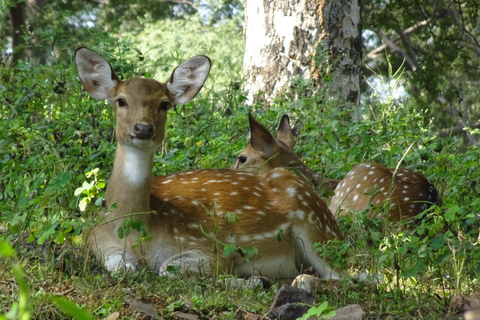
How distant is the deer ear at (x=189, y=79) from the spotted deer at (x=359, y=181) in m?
0.76

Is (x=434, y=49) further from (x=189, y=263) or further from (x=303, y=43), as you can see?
(x=189, y=263)

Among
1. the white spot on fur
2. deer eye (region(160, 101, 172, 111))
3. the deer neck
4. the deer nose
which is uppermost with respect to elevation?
deer eye (region(160, 101, 172, 111))

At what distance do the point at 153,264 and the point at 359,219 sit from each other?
4.83 feet

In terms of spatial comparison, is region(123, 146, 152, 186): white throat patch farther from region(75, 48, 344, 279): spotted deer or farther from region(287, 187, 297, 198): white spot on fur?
region(287, 187, 297, 198): white spot on fur

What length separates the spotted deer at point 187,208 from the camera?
474cm

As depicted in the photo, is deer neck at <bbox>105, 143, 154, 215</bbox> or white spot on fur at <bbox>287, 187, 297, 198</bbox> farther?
white spot on fur at <bbox>287, 187, 297, 198</bbox>

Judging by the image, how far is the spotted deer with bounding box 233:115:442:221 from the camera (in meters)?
5.91

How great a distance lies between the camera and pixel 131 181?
192 inches

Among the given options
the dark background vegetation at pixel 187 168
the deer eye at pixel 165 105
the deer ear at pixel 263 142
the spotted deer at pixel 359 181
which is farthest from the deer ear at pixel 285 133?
the deer eye at pixel 165 105

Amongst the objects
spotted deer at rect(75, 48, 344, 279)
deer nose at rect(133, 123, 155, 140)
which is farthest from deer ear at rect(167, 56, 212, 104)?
deer nose at rect(133, 123, 155, 140)

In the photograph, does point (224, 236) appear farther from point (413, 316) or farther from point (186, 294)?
point (413, 316)

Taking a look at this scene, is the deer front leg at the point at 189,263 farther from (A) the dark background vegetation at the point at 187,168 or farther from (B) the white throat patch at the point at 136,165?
(B) the white throat patch at the point at 136,165

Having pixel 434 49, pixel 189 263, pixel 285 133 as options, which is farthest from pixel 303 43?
pixel 434 49

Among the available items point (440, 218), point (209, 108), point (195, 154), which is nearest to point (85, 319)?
point (440, 218)
